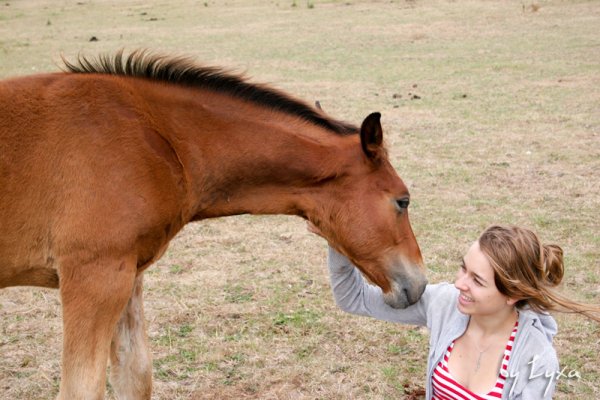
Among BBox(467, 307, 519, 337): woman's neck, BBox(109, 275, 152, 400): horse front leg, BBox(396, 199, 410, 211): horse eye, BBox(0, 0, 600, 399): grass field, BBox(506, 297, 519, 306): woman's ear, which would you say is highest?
BBox(396, 199, 410, 211): horse eye

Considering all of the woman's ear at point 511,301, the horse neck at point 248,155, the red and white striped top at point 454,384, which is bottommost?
the red and white striped top at point 454,384

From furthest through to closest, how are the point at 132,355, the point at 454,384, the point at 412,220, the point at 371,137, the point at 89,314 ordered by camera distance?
the point at 412,220 → the point at 132,355 → the point at 371,137 → the point at 89,314 → the point at 454,384

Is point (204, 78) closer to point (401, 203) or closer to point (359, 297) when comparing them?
point (401, 203)

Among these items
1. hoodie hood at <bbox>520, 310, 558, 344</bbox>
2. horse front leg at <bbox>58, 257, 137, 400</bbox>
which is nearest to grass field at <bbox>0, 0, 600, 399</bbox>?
horse front leg at <bbox>58, 257, 137, 400</bbox>

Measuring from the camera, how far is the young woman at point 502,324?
2645 mm

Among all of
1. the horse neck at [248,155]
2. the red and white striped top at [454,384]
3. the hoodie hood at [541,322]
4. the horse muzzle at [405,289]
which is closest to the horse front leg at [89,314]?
the horse neck at [248,155]

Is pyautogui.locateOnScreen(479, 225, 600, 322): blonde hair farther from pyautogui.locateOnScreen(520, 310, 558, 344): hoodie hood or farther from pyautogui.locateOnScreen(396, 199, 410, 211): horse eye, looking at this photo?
pyautogui.locateOnScreen(396, 199, 410, 211): horse eye

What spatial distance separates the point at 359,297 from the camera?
133 inches

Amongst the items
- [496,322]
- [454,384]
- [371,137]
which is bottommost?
[454,384]

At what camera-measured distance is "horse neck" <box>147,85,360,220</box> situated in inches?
130

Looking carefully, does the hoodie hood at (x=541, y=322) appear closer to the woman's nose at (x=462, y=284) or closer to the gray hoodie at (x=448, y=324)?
the gray hoodie at (x=448, y=324)

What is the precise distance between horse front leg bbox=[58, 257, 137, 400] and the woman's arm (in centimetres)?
95

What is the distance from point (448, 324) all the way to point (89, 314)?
4.98 ft

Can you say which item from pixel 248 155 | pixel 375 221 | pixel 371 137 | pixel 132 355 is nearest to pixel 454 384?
pixel 375 221
